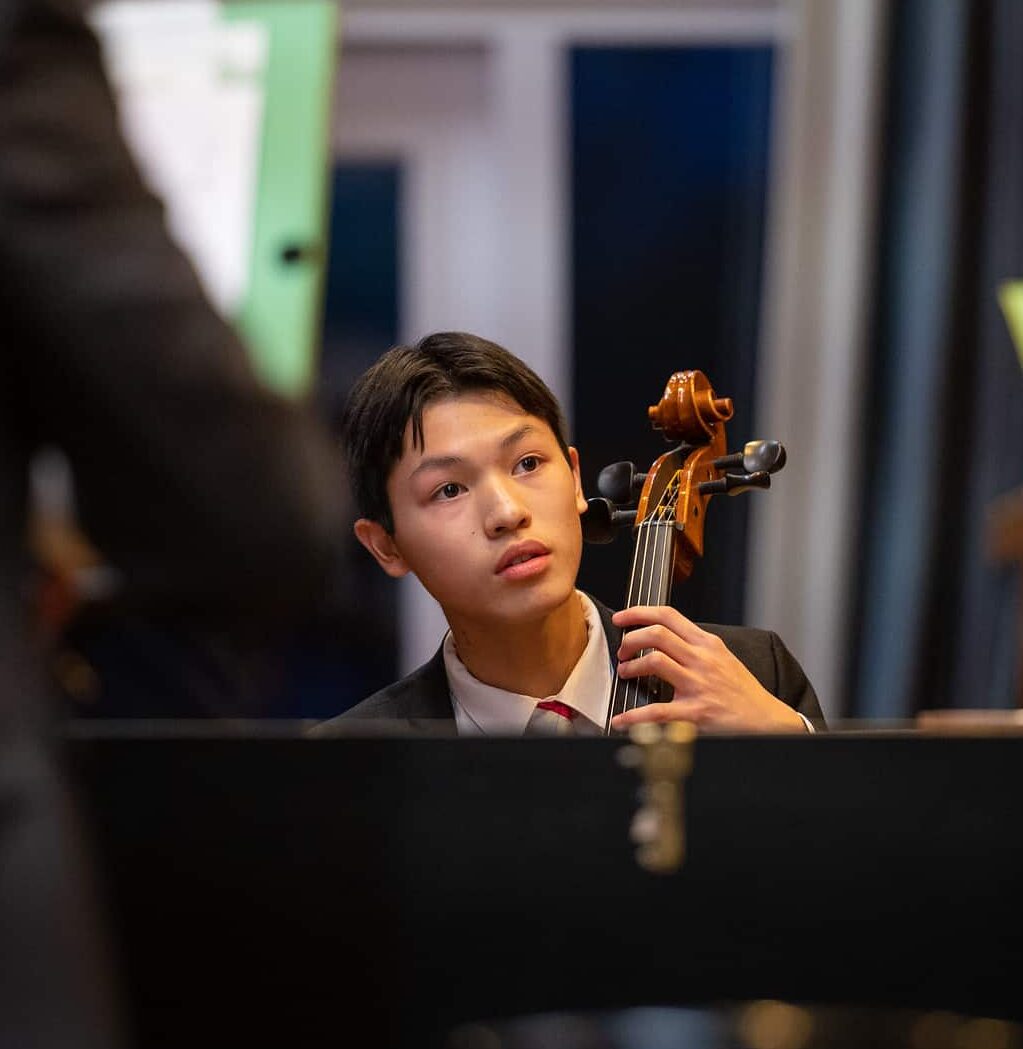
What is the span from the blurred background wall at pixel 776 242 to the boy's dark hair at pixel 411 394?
1.66 metres

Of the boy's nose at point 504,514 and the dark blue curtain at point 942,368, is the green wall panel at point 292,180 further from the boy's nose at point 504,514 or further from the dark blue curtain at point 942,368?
the dark blue curtain at point 942,368

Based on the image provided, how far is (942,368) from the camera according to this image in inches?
125

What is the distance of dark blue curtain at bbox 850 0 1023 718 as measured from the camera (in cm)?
309

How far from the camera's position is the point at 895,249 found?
129 inches

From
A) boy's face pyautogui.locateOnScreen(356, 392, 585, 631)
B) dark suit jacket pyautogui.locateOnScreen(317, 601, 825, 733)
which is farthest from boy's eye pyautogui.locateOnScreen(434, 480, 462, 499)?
dark suit jacket pyautogui.locateOnScreen(317, 601, 825, 733)

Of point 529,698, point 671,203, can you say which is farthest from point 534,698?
point 671,203

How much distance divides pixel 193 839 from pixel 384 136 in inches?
104

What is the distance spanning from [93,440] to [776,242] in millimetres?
2890

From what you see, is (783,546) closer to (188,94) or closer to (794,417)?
(794,417)

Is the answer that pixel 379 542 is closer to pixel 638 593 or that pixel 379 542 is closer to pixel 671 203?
pixel 638 593

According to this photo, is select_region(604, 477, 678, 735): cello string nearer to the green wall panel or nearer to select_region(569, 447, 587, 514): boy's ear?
select_region(569, 447, 587, 514): boy's ear

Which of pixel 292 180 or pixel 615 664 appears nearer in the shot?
pixel 615 664

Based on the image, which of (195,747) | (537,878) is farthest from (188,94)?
(537,878)

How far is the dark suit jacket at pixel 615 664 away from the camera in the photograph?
3.75 ft
